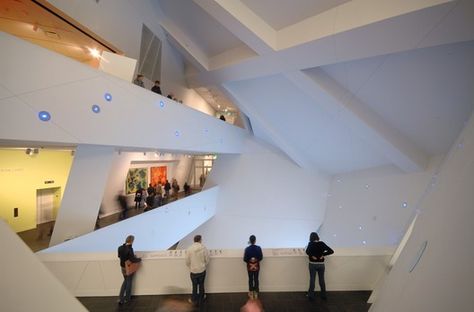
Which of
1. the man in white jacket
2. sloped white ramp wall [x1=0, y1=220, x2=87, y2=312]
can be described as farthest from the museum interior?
the man in white jacket

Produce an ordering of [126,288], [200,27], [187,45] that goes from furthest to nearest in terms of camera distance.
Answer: [187,45]
[200,27]
[126,288]

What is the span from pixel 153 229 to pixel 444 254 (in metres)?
8.72

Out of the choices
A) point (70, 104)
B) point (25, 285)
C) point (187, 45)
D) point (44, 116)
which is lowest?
point (25, 285)

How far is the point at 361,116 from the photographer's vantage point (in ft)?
22.6

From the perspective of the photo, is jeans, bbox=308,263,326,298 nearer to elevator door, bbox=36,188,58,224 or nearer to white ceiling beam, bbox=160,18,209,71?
white ceiling beam, bbox=160,18,209,71

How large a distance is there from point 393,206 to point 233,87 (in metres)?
7.98

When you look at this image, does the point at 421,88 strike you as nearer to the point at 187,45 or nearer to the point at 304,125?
the point at 304,125

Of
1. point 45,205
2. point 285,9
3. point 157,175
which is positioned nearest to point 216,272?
point 285,9

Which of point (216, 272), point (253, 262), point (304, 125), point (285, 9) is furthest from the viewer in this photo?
point (304, 125)

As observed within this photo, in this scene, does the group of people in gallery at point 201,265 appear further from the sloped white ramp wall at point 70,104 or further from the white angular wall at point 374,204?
the sloped white ramp wall at point 70,104

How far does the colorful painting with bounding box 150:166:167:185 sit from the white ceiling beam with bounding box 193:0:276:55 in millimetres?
10345

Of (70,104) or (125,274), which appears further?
(70,104)

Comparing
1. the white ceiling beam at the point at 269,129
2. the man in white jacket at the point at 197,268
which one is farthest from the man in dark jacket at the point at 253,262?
the white ceiling beam at the point at 269,129

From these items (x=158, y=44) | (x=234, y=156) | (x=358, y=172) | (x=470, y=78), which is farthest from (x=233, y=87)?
(x=470, y=78)
